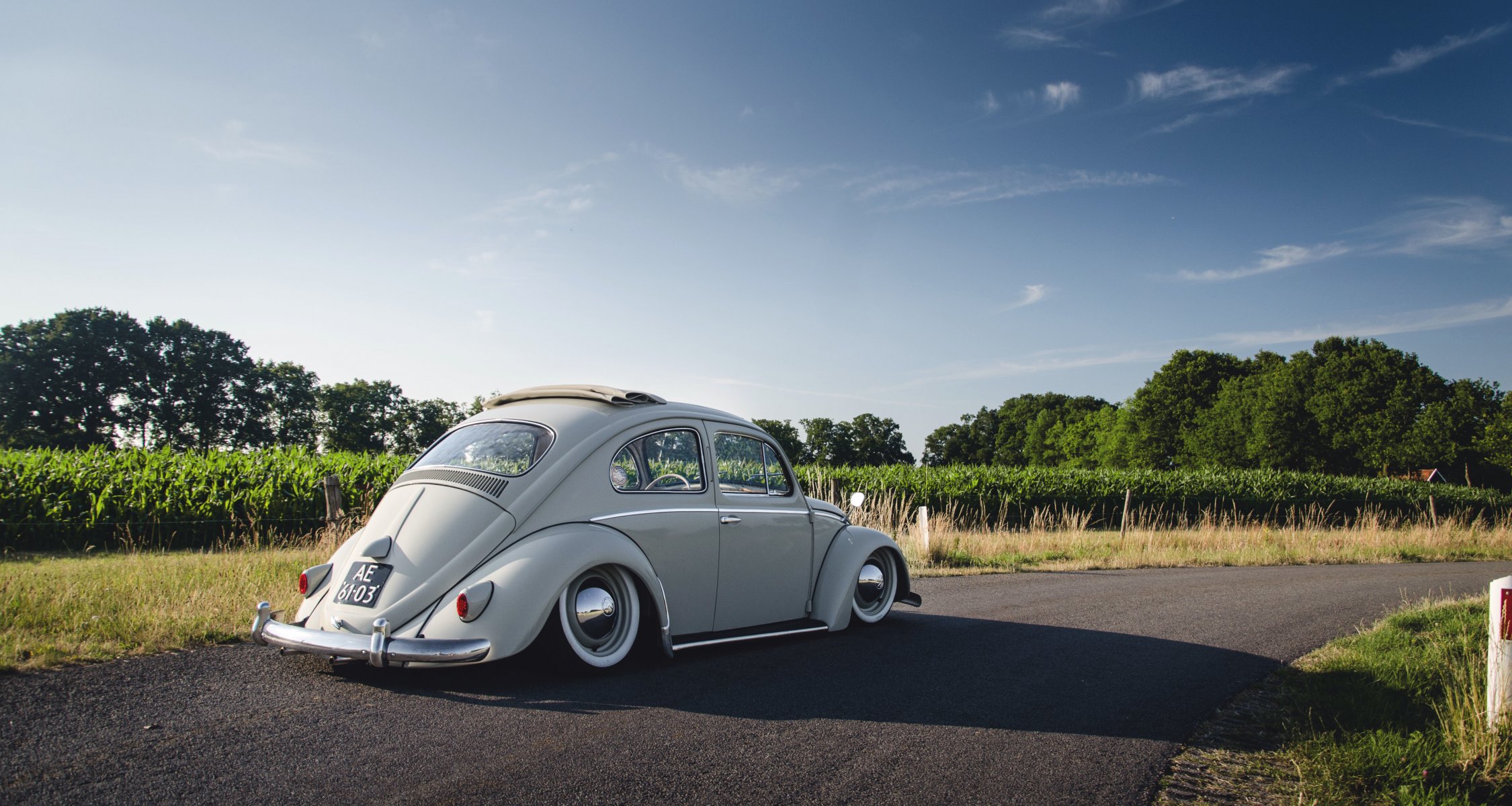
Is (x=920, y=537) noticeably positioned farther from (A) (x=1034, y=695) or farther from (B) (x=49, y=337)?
(B) (x=49, y=337)

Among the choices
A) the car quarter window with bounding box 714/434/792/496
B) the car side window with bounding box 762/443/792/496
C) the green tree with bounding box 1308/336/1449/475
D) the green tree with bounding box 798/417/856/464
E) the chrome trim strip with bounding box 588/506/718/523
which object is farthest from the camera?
the green tree with bounding box 798/417/856/464

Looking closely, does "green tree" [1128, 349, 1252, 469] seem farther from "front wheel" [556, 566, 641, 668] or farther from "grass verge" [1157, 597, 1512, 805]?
"front wheel" [556, 566, 641, 668]

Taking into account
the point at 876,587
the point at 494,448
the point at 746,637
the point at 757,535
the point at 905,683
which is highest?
the point at 494,448

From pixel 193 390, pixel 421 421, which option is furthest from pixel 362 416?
pixel 193 390

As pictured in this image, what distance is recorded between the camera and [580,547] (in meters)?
4.98

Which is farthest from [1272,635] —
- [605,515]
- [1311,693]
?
[605,515]

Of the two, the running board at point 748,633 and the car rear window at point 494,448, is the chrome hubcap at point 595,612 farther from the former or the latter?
the car rear window at point 494,448

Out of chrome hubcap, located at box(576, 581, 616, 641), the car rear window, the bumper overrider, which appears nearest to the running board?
chrome hubcap, located at box(576, 581, 616, 641)

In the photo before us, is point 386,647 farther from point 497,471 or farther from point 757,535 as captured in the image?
point 757,535

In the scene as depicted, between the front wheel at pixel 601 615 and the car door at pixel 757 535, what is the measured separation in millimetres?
802

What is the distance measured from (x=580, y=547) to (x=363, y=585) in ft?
4.11

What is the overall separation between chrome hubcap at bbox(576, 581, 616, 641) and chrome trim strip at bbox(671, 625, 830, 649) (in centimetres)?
49

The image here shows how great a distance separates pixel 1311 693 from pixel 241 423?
6808 cm

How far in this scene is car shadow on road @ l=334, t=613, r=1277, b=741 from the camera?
4.52 meters
